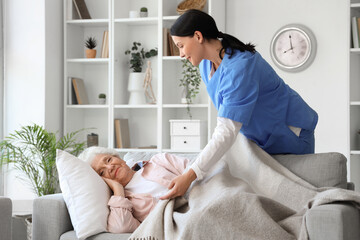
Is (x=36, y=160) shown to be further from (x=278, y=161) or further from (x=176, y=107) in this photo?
(x=278, y=161)

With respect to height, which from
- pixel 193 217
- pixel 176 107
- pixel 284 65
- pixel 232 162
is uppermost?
pixel 284 65

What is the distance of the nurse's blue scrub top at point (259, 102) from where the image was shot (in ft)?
7.86

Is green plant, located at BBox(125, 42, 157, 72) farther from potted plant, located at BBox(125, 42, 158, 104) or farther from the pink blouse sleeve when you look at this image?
the pink blouse sleeve

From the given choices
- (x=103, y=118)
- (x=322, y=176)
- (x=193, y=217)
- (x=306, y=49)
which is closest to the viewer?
(x=193, y=217)

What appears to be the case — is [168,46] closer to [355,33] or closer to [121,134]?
[121,134]

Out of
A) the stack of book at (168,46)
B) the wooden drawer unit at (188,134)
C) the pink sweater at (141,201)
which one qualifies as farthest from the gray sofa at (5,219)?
the stack of book at (168,46)

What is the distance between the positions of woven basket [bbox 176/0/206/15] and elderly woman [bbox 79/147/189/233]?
89.4 inches

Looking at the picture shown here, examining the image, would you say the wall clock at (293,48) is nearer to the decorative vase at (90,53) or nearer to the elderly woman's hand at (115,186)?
the decorative vase at (90,53)

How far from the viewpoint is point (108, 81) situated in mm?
5277

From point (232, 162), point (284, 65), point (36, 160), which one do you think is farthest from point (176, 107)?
point (232, 162)

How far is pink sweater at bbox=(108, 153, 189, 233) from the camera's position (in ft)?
8.44

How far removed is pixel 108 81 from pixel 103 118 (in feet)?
1.31

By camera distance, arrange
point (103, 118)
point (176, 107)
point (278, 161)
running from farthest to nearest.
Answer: point (103, 118)
point (176, 107)
point (278, 161)

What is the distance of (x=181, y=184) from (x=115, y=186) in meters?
0.50
